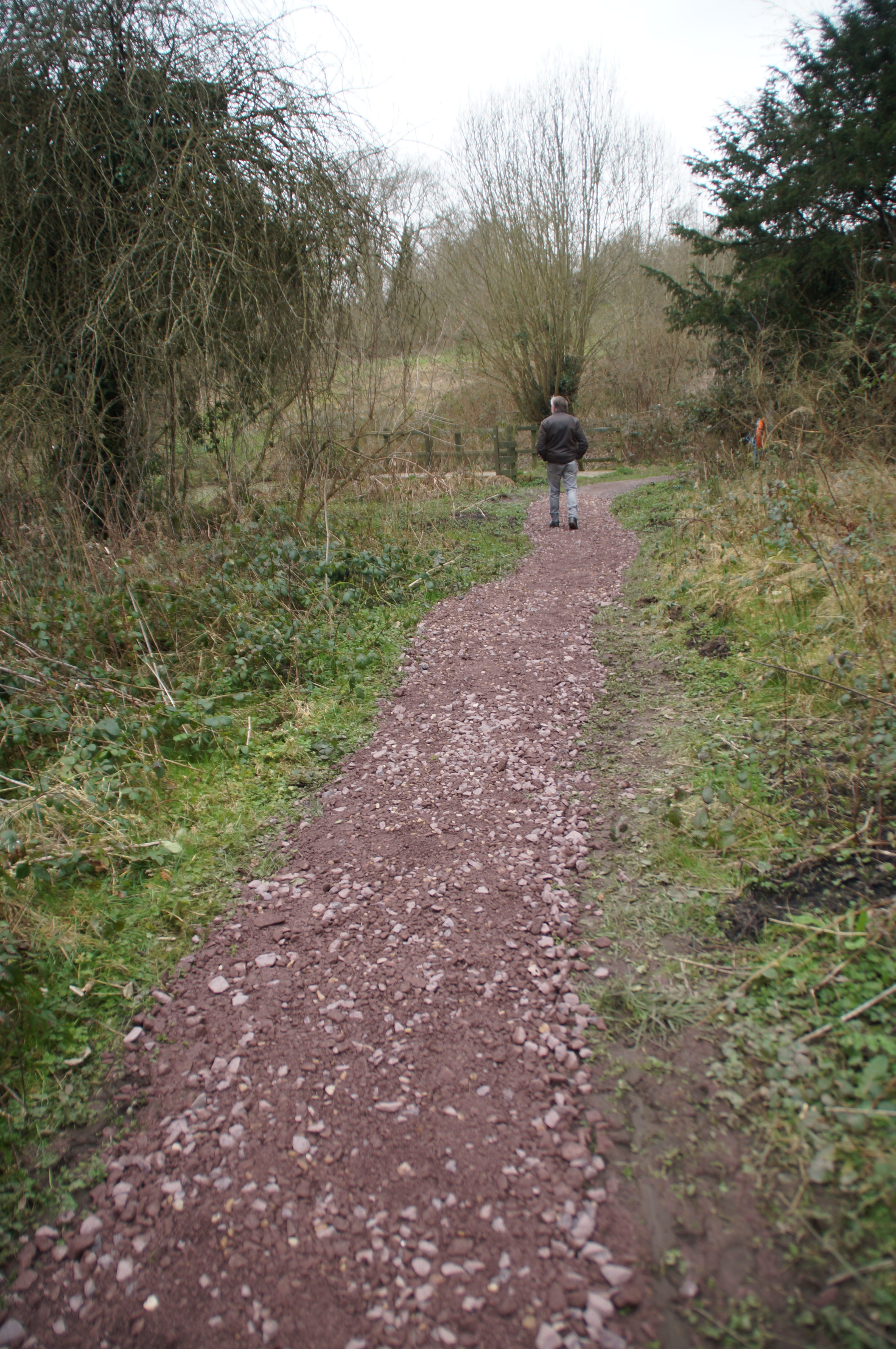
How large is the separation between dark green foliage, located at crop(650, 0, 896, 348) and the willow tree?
6355 millimetres

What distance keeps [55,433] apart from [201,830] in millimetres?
5556

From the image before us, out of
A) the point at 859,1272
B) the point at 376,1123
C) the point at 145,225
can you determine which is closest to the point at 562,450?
the point at 145,225

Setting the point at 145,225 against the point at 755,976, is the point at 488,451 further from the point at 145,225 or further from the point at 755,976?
the point at 755,976

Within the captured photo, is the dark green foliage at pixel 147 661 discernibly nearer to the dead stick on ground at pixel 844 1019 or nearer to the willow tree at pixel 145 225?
the willow tree at pixel 145 225

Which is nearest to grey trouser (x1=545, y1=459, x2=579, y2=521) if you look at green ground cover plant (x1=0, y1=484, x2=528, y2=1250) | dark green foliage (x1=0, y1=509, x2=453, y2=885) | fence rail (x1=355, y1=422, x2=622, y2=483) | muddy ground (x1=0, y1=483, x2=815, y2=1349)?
green ground cover plant (x1=0, y1=484, x2=528, y2=1250)

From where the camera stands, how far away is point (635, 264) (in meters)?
19.2

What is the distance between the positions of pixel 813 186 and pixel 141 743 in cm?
1093

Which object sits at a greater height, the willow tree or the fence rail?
the willow tree

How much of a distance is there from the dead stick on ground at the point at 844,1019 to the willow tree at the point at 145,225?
21.2 ft

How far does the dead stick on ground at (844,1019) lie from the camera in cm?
213

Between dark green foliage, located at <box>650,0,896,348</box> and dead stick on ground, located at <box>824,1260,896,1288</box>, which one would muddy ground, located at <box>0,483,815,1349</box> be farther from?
dark green foliage, located at <box>650,0,896,348</box>

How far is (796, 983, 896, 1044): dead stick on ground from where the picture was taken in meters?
2.13

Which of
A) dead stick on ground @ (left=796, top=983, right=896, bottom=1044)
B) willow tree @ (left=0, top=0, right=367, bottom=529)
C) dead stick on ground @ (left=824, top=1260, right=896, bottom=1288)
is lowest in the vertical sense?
dead stick on ground @ (left=824, top=1260, right=896, bottom=1288)

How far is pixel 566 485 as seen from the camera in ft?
33.8
